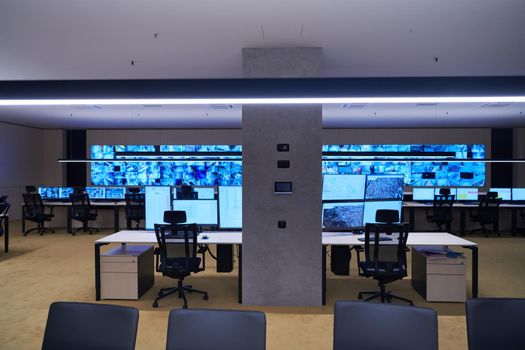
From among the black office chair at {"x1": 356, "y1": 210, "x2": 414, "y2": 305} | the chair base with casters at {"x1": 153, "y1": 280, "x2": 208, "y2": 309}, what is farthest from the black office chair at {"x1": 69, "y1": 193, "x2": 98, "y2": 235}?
the black office chair at {"x1": 356, "y1": 210, "x2": 414, "y2": 305}

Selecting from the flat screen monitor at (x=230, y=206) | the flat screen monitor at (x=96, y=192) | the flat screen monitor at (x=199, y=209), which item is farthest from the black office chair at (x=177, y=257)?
A: the flat screen monitor at (x=96, y=192)

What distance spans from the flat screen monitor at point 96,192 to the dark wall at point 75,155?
3521 millimetres

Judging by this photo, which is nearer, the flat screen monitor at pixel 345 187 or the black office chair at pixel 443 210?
the flat screen monitor at pixel 345 187

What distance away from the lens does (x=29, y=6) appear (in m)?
3.63

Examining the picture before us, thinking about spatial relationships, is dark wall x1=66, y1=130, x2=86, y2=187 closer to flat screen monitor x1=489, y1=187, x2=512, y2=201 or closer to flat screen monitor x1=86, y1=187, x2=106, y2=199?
flat screen monitor x1=86, y1=187, x2=106, y2=199

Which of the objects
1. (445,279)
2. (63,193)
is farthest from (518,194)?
(63,193)

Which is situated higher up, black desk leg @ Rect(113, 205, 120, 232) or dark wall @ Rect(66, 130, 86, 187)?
dark wall @ Rect(66, 130, 86, 187)

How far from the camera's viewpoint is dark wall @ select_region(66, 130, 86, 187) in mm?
13664

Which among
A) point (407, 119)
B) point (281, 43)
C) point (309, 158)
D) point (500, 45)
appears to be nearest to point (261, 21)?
point (281, 43)

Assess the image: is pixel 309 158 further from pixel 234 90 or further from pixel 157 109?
pixel 157 109

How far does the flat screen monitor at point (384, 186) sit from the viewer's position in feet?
16.8

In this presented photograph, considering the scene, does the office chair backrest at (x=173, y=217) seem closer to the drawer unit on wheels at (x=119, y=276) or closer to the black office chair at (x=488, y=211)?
the drawer unit on wheels at (x=119, y=276)

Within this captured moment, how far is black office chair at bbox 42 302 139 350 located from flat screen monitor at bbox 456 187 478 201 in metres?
10.3

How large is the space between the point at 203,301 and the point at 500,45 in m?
4.72
